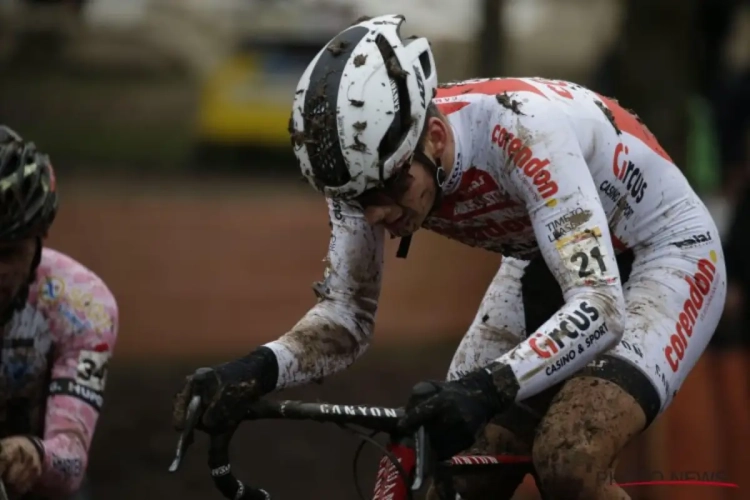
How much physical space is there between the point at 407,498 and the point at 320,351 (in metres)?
0.73

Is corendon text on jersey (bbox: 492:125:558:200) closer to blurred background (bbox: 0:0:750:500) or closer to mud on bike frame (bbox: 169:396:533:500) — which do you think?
mud on bike frame (bbox: 169:396:533:500)

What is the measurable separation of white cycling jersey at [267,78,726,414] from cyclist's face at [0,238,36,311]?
0.96m

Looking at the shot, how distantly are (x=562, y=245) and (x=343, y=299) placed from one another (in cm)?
100

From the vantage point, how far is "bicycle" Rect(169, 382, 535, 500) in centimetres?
435

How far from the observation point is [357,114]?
15.0 ft

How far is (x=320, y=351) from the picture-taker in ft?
17.1

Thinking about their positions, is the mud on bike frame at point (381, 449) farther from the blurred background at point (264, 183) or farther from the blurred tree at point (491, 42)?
the blurred tree at point (491, 42)

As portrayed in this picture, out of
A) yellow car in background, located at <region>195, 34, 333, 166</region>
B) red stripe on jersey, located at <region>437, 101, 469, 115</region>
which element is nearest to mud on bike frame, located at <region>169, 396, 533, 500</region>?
red stripe on jersey, located at <region>437, 101, 469, 115</region>

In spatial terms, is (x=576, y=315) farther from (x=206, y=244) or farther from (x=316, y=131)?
(x=206, y=244)

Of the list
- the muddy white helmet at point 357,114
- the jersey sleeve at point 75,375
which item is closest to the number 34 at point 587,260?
the muddy white helmet at point 357,114

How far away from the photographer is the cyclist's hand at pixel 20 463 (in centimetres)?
499

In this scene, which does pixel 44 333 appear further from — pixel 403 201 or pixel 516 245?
pixel 516 245

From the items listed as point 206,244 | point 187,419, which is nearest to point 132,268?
point 206,244

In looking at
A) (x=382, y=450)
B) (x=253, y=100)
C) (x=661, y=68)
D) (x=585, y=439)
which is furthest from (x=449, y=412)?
(x=253, y=100)
